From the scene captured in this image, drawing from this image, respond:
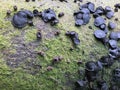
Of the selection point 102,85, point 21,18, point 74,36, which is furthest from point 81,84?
point 21,18

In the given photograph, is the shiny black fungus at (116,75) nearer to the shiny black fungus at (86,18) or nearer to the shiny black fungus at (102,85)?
the shiny black fungus at (102,85)

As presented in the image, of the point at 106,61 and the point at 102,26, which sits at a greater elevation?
the point at 102,26

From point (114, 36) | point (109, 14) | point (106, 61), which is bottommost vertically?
point (106, 61)

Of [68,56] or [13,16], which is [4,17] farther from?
[68,56]

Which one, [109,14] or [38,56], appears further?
[109,14]

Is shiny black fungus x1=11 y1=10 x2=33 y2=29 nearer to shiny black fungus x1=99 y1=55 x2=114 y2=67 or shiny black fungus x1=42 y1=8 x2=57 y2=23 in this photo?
shiny black fungus x1=42 y1=8 x2=57 y2=23

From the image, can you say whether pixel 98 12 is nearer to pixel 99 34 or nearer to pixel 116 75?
pixel 99 34
